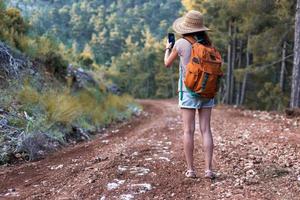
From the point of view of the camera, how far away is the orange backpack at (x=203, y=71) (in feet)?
15.5

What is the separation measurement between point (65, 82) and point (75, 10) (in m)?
71.1

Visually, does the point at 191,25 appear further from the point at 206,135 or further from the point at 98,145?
the point at 98,145

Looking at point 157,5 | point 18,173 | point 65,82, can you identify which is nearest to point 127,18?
point 157,5

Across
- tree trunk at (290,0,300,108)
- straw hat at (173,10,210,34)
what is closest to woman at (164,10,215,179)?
straw hat at (173,10,210,34)

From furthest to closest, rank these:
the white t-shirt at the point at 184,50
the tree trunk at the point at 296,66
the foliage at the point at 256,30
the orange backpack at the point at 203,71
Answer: the foliage at the point at 256,30 → the tree trunk at the point at 296,66 → the white t-shirt at the point at 184,50 → the orange backpack at the point at 203,71

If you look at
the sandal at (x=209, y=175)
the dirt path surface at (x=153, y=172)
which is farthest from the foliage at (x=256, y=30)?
the sandal at (x=209, y=175)

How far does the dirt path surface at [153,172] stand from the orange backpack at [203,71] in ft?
3.29

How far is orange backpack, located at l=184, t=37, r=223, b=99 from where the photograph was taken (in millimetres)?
4723

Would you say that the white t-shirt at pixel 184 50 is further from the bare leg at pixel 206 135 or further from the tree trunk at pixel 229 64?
the tree trunk at pixel 229 64

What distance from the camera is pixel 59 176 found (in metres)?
5.16

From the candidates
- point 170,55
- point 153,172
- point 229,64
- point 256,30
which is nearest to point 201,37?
point 170,55

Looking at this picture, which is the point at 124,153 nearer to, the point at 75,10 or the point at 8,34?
the point at 8,34

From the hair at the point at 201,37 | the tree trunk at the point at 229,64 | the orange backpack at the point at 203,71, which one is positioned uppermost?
the hair at the point at 201,37

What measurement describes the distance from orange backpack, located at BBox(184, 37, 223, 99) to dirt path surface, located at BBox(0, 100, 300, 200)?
39.4 inches
